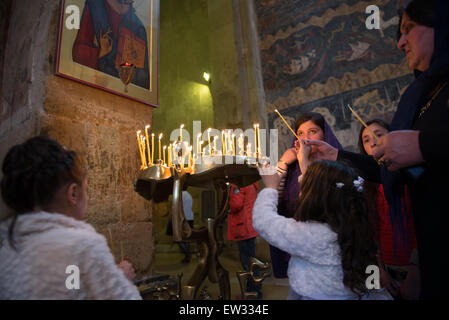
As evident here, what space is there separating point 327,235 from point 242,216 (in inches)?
116

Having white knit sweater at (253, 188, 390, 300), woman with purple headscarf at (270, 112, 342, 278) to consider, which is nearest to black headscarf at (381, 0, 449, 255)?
white knit sweater at (253, 188, 390, 300)

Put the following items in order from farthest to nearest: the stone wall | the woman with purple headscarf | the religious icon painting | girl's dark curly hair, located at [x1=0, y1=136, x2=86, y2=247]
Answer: the religious icon painting, the stone wall, the woman with purple headscarf, girl's dark curly hair, located at [x1=0, y1=136, x2=86, y2=247]

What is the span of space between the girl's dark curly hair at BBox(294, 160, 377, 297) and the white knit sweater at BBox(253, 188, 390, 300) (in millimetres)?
37

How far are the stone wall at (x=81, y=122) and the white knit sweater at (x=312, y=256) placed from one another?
76.6 inches

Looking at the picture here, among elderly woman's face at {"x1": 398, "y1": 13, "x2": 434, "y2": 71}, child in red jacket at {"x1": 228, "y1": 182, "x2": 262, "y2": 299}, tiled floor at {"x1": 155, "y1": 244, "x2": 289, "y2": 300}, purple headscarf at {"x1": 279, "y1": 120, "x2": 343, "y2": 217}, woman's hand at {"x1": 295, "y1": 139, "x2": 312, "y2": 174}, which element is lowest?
tiled floor at {"x1": 155, "y1": 244, "x2": 289, "y2": 300}

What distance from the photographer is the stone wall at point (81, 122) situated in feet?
8.52

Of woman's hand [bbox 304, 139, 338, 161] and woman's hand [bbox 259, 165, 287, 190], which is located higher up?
woman's hand [bbox 304, 139, 338, 161]

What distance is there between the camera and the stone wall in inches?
102

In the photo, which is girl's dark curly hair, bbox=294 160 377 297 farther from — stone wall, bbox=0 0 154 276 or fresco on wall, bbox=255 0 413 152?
fresco on wall, bbox=255 0 413 152

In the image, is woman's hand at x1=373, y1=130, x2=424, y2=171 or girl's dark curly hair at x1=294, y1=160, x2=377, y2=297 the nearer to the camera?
woman's hand at x1=373, y1=130, x2=424, y2=171

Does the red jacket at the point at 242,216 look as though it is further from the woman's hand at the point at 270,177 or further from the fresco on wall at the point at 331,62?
the woman's hand at the point at 270,177

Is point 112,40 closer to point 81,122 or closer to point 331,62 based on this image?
point 81,122

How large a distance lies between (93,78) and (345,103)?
4461mm

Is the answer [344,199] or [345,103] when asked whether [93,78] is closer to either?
[344,199]
